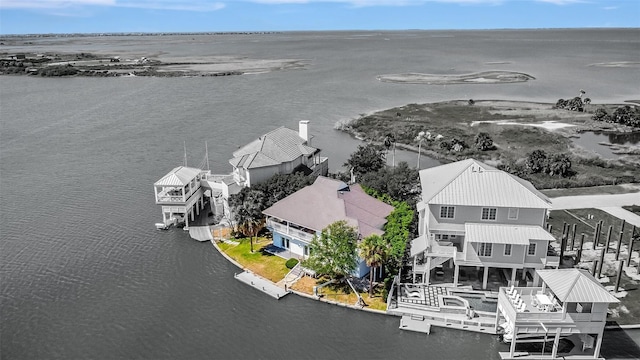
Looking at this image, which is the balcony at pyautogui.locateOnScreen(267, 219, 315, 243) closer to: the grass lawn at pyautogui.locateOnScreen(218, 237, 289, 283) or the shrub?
the shrub

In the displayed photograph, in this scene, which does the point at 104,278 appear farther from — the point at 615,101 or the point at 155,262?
the point at 615,101

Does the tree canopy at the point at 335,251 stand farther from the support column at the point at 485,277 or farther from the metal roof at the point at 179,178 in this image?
the metal roof at the point at 179,178

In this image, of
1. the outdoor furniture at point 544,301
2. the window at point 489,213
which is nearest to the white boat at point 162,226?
the window at point 489,213

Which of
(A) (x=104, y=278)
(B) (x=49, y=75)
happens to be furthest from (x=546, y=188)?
(B) (x=49, y=75)

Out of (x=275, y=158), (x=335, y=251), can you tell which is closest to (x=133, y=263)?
(x=275, y=158)

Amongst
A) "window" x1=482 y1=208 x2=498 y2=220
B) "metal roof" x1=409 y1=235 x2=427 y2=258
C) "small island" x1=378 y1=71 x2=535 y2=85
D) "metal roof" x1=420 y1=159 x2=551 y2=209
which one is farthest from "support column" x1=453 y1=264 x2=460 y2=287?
"small island" x1=378 y1=71 x2=535 y2=85

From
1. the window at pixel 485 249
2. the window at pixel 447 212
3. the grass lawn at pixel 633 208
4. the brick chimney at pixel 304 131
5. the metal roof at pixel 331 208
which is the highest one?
the brick chimney at pixel 304 131
